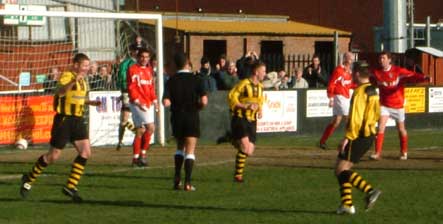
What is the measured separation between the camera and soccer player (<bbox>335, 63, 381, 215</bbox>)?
41.3ft

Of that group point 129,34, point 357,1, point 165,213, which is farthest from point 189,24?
point 165,213

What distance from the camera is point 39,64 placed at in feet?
79.4

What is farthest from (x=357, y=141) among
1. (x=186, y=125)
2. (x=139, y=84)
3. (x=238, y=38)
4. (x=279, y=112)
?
(x=238, y=38)

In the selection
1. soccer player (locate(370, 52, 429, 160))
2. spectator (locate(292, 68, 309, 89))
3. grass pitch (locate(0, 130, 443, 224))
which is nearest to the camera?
grass pitch (locate(0, 130, 443, 224))

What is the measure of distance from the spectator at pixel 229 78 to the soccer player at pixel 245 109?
10.0 m

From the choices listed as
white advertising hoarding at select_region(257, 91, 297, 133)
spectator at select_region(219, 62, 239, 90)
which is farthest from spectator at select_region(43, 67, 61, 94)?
white advertising hoarding at select_region(257, 91, 297, 133)

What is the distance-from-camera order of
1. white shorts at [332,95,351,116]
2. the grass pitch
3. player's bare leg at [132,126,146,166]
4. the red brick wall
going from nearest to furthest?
the grass pitch
player's bare leg at [132,126,146,166]
white shorts at [332,95,351,116]
the red brick wall

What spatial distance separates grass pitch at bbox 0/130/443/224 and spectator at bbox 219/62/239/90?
A: 4652 mm

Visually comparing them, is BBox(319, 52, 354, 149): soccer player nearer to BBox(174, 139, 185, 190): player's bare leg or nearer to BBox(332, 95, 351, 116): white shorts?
BBox(332, 95, 351, 116): white shorts

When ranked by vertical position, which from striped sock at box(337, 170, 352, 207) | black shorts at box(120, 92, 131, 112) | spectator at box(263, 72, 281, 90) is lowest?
striped sock at box(337, 170, 352, 207)

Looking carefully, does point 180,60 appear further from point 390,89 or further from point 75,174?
point 390,89

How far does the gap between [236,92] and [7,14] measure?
617cm

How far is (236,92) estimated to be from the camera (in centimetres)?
1612

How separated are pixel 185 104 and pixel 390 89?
563 cm
